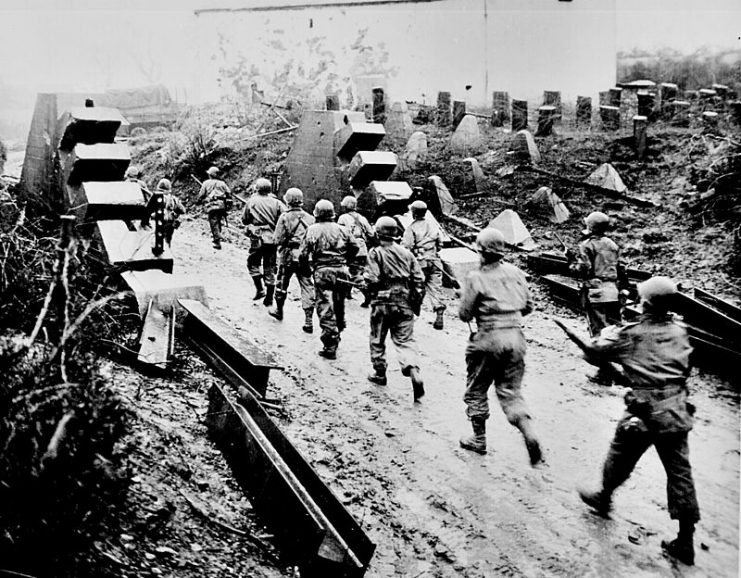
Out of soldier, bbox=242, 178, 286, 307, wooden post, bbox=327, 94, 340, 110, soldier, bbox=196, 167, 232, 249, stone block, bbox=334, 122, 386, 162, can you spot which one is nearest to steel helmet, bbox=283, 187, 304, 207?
soldier, bbox=242, 178, 286, 307

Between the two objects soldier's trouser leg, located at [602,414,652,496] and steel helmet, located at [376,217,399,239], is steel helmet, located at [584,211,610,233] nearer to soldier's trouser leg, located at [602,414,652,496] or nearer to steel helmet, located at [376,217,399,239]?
steel helmet, located at [376,217,399,239]

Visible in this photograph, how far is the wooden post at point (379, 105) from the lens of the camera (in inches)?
658

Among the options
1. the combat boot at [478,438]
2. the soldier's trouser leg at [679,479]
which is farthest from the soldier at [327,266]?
the soldier's trouser leg at [679,479]

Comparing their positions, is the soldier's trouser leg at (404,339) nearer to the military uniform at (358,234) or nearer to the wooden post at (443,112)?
the military uniform at (358,234)

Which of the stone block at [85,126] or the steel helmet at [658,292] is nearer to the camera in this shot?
the steel helmet at [658,292]

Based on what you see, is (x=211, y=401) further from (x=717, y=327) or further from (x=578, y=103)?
(x=578, y=103)

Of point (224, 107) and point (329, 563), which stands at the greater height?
point (224, 107)

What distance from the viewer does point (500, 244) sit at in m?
5.58

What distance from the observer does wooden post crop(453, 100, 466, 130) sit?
16.5 m

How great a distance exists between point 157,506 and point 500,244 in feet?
11.2

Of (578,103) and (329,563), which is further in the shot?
(578,103)

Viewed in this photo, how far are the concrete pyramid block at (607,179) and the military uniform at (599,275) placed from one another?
578 centimetres

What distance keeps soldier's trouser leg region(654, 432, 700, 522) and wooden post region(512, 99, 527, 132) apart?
12828 mm

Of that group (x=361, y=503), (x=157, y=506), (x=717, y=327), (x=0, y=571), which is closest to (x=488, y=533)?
(x=361, y=503)
